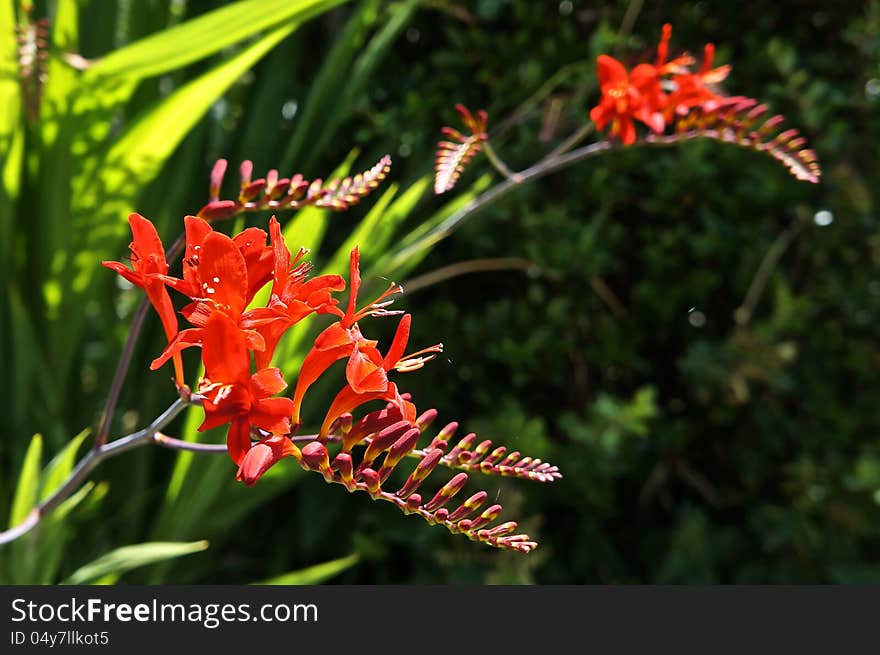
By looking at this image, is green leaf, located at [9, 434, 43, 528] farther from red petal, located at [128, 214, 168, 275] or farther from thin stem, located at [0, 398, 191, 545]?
red petal, located at [128, 214, 168, 275]

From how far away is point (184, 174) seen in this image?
4.14 feet

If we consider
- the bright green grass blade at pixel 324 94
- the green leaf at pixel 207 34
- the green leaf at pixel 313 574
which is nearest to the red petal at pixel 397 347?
the green leaf at pixel 207 34

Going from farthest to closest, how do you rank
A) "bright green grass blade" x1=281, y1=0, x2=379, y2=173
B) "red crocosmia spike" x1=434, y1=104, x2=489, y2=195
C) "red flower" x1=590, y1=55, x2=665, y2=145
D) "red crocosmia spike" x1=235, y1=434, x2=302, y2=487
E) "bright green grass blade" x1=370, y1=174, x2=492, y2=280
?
"bright green grass blade" x1=281, y1=0, x2=379, y2=173 < "bright green grass blade" x1=370, y1=174, x2=492, y2=280 < "red flower" x1=590, y1=55, x2=665, y2=145 < "red crocosmia spike" x1=434, y1=104, x2=489, y2=195 < "red crocosmia spike" x1=235, y1=434, x2=302, y2=487

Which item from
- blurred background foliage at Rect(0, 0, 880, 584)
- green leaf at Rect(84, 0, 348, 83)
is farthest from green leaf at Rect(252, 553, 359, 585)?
green leaf at Rect(84, 0, 348, 83)

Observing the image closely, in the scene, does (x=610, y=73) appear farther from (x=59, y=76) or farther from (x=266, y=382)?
(x=59, y=76)


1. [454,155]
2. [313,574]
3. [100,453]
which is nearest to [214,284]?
[100,453]

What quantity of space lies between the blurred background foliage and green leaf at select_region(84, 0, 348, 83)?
24 centimetres

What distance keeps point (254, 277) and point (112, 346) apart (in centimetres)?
82

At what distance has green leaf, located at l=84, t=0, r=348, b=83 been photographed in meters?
0.90

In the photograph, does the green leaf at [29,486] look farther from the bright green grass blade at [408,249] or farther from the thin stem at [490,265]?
the thin stem at [490,265]

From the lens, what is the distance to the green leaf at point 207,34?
2.95 feet

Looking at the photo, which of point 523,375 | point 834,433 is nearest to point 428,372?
point 523,375

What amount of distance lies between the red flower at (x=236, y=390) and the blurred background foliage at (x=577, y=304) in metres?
0.75

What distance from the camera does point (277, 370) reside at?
1.51ft
